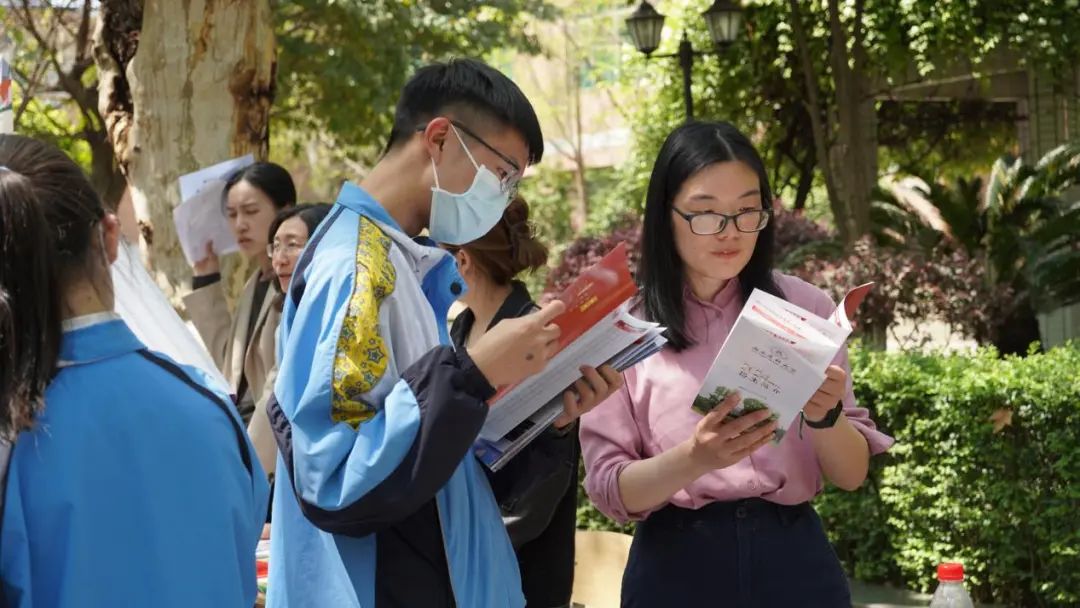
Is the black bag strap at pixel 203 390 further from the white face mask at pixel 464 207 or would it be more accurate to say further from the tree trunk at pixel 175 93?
the tree trunk at pixel 175 93

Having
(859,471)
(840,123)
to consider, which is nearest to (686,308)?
(859,471)

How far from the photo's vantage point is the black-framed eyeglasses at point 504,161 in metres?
2.74

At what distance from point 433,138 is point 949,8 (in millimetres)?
14783

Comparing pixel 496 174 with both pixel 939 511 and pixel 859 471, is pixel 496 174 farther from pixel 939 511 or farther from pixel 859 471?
pixel 939 511

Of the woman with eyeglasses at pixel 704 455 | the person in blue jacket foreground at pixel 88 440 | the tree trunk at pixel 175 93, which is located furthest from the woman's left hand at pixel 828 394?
the tree trunk at pixel 175 93

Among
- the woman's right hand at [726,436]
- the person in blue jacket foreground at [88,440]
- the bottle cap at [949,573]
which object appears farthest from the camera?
the bottle cap at [949,573]

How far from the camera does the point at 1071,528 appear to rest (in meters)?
5.99

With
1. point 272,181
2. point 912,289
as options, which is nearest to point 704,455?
point 272,181

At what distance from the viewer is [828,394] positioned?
2945mm

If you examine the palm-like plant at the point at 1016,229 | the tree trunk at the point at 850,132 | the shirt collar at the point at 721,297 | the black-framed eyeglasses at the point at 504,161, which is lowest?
the palm-like plant at the point at 1016,229

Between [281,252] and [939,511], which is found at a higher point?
[281,252]

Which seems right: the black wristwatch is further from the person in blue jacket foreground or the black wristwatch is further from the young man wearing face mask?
the person in blue jacket foreground

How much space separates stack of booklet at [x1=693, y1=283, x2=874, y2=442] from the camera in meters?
2.72

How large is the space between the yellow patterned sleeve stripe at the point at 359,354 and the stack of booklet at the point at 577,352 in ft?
0.92
